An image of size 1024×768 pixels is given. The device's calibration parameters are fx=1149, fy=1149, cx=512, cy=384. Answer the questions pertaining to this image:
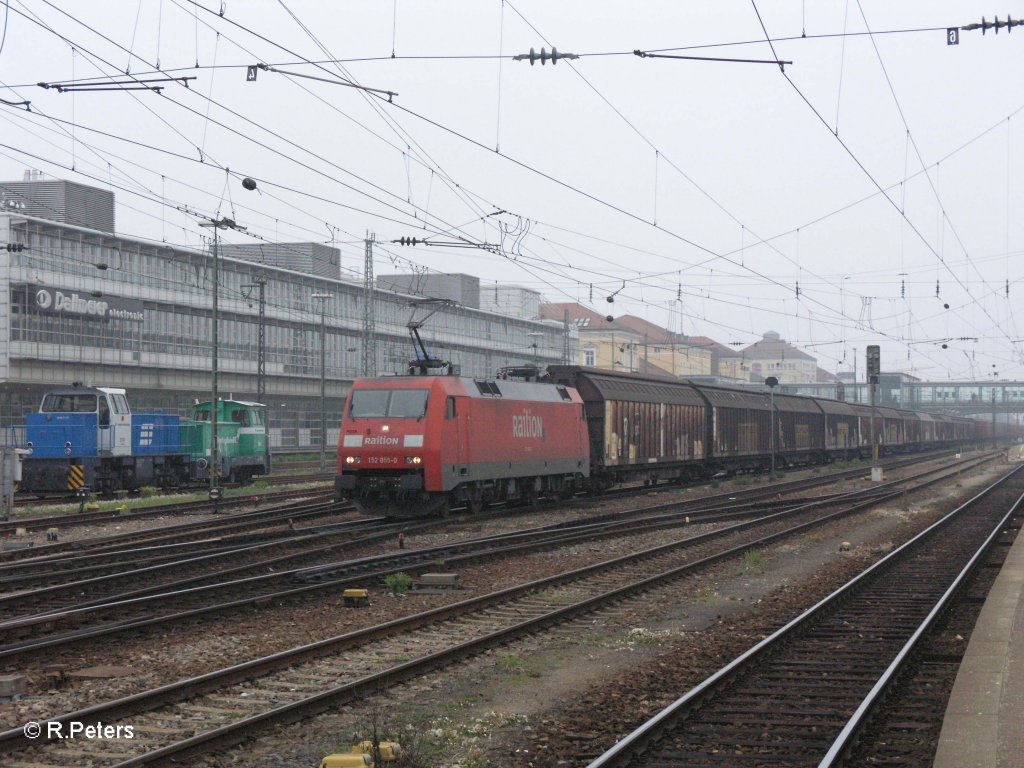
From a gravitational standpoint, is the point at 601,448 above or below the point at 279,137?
below

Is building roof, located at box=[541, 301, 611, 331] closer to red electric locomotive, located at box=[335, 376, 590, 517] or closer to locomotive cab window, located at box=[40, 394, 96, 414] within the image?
locomotive cab window, located at box=[40, 394, 96, 414]

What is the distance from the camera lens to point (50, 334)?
2280 inches

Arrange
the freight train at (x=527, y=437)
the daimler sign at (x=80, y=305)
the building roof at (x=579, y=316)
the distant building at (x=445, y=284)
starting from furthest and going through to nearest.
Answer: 1. the building roof at (x=579, y=316)
2. the distant building at (x=445, y=284)
3. the daimler sign at (x=80, y=305)
4. the freight train at (x=527, y=437)

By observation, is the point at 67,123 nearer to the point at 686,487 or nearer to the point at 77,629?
the point at 77,629

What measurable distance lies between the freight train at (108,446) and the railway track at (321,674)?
65.7ft

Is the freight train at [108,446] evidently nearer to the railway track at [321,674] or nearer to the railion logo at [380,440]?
the railion logo at [380,440]

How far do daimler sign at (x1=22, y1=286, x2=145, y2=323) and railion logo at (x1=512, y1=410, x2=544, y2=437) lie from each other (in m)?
38.2

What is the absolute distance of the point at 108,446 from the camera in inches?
1289

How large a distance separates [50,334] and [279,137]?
130 ft

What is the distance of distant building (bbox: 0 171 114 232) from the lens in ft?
200

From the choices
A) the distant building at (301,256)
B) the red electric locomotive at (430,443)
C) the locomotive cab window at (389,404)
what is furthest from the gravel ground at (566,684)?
the distant building at (301,256)

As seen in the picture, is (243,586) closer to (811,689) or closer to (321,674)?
(321,674)

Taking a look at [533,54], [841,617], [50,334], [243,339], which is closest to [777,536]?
[841,617]

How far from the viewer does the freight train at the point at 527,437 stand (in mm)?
23531
